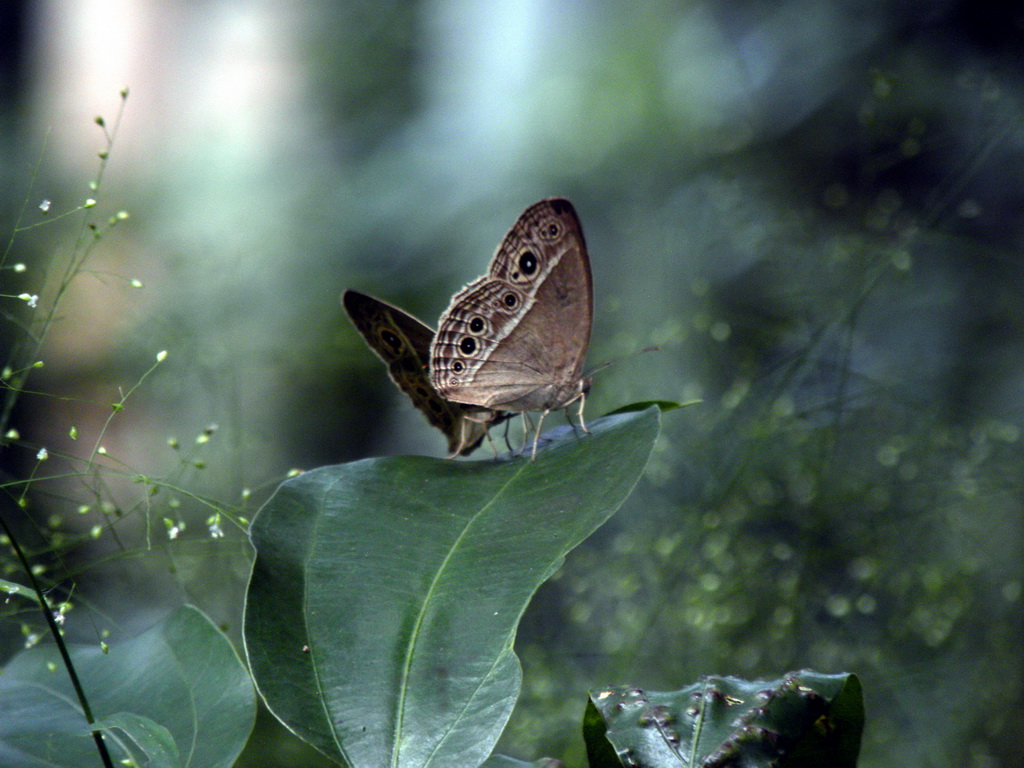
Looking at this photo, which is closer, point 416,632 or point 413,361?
point 416,632

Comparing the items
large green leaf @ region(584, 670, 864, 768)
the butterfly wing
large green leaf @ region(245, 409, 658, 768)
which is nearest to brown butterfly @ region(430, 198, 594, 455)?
the butterfly wing

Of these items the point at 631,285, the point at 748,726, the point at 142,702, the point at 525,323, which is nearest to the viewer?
the point at 748,726

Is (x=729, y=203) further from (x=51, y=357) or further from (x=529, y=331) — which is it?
(x=51, y=357)

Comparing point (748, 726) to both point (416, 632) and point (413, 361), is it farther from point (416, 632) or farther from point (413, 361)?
point (413, 361)

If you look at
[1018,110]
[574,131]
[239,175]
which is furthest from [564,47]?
[1018,110]

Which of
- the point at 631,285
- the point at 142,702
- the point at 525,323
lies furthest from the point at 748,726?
the point at 631,285

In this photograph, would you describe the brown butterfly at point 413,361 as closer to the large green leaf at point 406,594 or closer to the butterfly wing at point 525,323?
the butterfly wing at point 525,323
